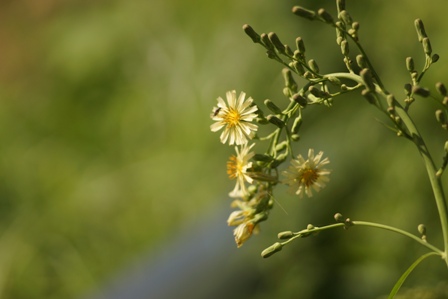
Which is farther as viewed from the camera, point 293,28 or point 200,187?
point 200,187

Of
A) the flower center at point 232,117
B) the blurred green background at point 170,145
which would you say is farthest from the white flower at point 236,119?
the blurred green background at point 170,145

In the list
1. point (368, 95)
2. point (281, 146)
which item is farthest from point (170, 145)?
point (368, 95)

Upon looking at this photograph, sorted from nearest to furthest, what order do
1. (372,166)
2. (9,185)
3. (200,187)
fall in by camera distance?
(372,166)
(200,187)
(9,185)

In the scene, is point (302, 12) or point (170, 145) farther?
point (170, 145)

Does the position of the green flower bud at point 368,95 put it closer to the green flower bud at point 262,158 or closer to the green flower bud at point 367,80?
the green flower bud at point 367,80

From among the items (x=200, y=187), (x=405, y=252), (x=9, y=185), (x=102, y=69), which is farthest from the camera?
(x=102, y=69)

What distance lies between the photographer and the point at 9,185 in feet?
9.75

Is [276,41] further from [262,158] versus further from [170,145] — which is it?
[170,145]

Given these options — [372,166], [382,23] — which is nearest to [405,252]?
[372,166]

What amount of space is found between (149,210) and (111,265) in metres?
0.22

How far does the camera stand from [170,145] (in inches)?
111

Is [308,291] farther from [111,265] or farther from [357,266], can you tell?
[111,265]

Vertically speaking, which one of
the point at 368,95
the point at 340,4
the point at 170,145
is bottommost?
the point at 368,95

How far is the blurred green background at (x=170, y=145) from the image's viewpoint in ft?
6.59
